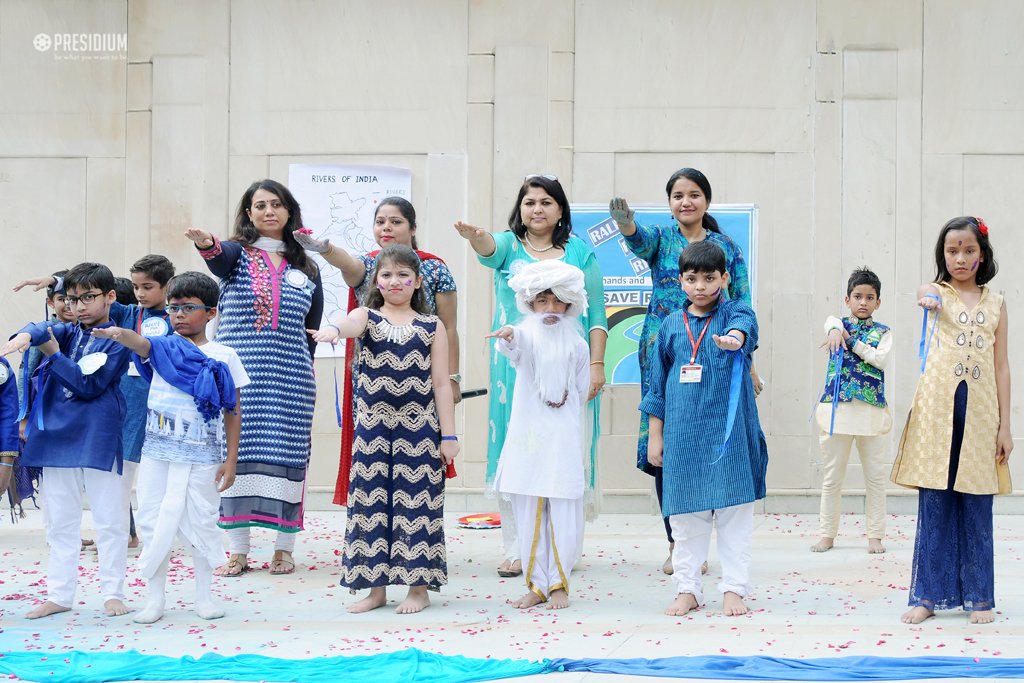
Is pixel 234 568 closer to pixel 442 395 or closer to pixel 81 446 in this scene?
pixel 81 446

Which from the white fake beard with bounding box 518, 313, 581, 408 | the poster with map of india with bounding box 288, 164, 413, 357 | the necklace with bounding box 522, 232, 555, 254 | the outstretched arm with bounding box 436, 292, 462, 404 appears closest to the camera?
the white fake beard with bounding box 518, 313, 581, 408

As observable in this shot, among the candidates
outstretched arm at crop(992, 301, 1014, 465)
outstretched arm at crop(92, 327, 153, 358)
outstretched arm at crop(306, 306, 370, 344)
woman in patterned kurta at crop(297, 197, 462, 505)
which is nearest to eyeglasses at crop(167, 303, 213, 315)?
outstretched arm at crop(92, 327, 153, 358)

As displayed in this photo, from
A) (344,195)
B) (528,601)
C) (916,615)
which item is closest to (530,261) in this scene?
(528,601)

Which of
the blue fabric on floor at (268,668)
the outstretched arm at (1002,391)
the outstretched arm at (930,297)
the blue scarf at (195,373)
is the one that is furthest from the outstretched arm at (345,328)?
the outstretched arm at (1002,391)

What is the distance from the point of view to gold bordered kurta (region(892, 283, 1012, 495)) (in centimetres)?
497

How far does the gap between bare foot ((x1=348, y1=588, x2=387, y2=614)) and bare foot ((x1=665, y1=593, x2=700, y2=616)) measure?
1182mm

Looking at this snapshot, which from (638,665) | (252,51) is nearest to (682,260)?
(638,665)

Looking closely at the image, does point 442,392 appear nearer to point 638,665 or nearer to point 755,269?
point 638,665

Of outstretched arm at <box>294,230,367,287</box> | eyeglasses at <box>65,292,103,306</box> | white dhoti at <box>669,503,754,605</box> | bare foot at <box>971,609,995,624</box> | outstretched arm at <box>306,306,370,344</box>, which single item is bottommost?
bare foot at <box>971,609,995,624</box>

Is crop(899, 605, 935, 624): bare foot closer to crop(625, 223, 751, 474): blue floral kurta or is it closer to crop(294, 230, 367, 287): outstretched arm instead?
crop(625, 223, 751, 474): blue floral kurta

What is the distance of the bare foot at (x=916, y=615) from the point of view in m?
4.93

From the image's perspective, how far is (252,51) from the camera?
8.89 meters

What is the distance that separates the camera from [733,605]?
511cm

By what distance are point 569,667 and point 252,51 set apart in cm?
603
